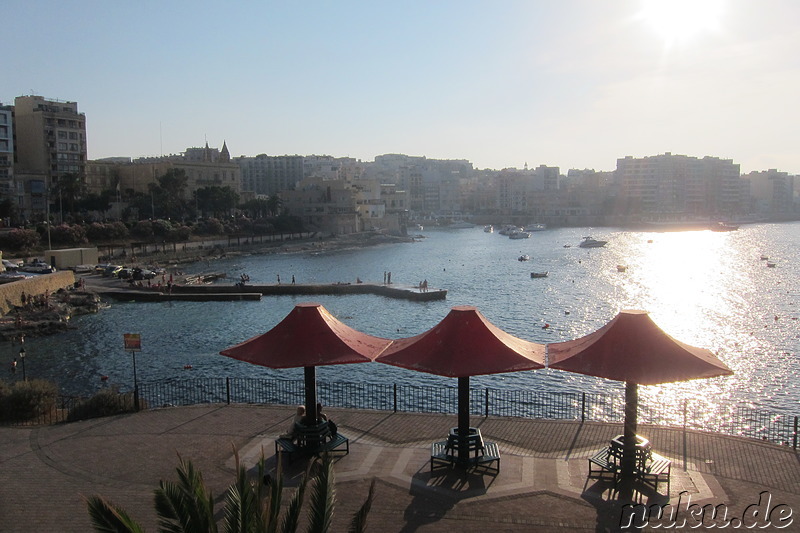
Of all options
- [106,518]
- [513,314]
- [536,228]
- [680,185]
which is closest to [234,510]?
[106,518]

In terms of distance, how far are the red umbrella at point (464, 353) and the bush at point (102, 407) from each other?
7.30m

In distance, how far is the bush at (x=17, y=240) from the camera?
60.7m

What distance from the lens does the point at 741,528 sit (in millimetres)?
9156

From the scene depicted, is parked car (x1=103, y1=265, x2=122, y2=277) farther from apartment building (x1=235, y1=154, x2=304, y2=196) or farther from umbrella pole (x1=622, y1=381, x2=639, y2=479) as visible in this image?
apartment building (x1=235, y1=154, x2=304, y2=196)

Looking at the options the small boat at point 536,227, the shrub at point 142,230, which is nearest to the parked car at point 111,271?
the shrub at point 142,230

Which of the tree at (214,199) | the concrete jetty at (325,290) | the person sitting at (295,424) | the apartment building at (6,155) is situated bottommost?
the concrete jetty at (325,290)

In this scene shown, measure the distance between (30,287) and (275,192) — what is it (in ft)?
330

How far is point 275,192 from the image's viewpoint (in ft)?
463

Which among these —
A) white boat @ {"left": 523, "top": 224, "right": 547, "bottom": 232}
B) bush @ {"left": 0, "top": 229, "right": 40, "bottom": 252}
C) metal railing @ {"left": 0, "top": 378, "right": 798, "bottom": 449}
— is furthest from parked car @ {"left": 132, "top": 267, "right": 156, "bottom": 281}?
white boat @ {"left": 523, "top": 224, "right": 547, "bottom": 232}

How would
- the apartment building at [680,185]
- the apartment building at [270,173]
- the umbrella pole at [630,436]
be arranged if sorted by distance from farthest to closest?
the apartment building at [270,173]
the apartment building at [680,185]
the umbrella pole at [630,436]

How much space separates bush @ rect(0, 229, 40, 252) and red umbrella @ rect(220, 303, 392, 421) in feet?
192

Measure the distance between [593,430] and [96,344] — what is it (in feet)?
89.4

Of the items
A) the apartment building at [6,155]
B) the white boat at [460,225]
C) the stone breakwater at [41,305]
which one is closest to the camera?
the stone breakwater at [41,305]

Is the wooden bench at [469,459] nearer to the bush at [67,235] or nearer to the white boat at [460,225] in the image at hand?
the bush at [67,235]
